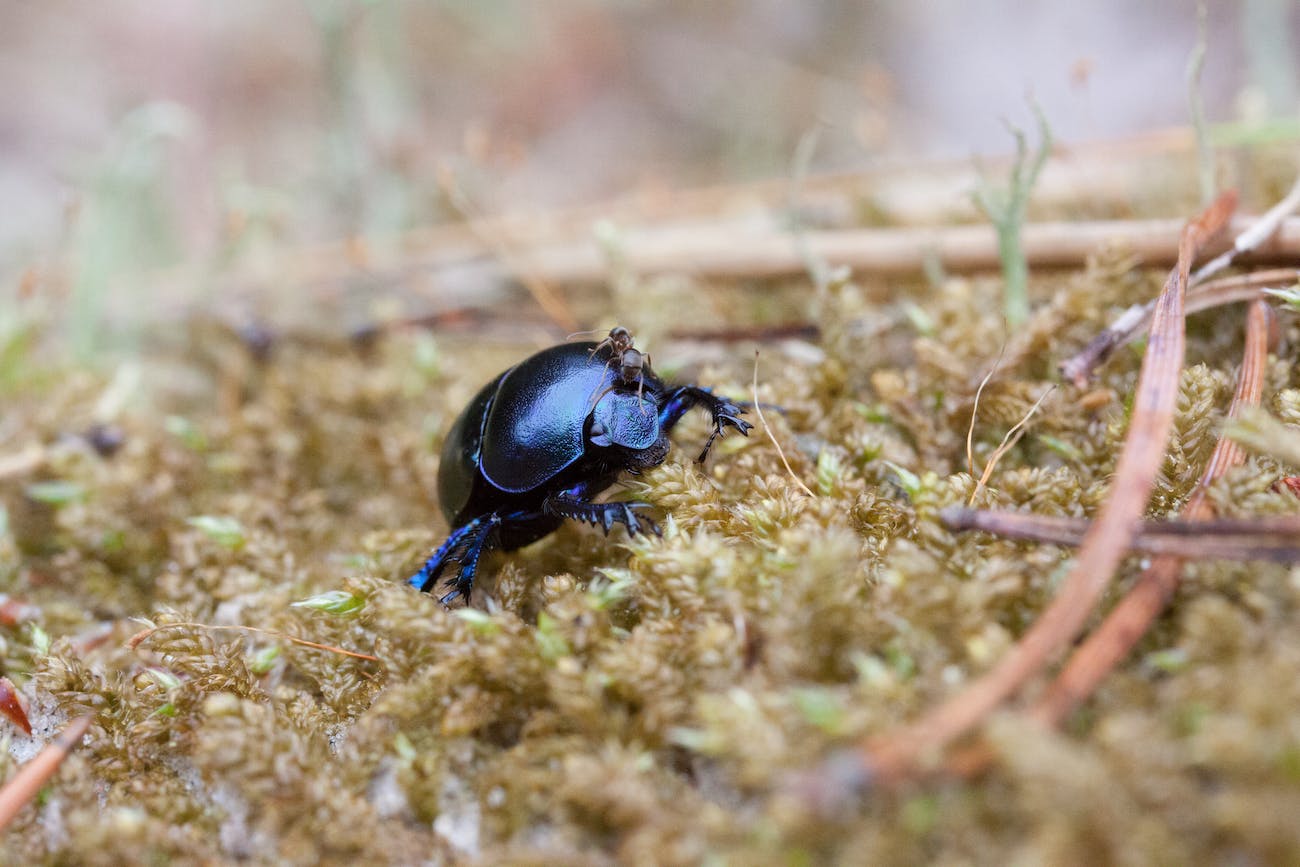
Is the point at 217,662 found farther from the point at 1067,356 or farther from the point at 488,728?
the point at 1067,356

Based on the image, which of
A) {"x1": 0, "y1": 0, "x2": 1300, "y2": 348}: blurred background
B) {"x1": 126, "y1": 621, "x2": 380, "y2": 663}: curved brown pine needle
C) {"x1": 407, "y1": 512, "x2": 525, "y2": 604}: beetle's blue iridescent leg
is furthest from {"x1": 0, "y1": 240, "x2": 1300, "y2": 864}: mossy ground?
{"x1": 0, "y1": 0, "x2": 1300, "y2": 348}: blurred background

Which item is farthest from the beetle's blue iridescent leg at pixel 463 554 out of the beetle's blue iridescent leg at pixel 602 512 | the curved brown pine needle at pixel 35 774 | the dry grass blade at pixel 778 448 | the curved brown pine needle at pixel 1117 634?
the curved brown pine needle at pixel 1117 634

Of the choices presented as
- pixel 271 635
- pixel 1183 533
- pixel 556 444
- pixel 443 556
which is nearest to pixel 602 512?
pixel 556 444

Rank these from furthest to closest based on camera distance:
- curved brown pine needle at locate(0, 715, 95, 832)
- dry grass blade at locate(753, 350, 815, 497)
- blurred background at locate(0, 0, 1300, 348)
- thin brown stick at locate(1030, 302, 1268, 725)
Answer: blurred background at locate(0, 0, 1300, 348), dry grass blade at locate(753, 350, 815, 497), curved brown pine needle at locate(0, 715, 95, 832), thin brown stick at locate(1030, 302, 1268, 725)

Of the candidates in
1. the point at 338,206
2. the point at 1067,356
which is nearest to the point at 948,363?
the point at 1067,356

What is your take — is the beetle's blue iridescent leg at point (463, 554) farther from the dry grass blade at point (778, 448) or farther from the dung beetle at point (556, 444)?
the dry grass blade at point (778, 448)

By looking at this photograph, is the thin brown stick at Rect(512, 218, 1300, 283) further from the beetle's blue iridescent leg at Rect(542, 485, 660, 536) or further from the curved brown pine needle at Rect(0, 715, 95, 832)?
the curved brown pine needle at Rect(0, 715, 95, 832)
